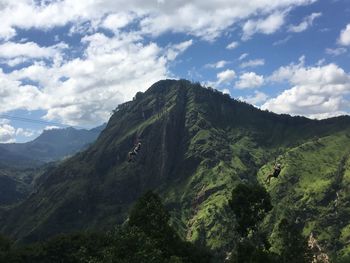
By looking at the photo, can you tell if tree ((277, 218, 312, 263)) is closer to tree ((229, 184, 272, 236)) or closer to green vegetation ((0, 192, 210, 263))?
tree ((229, 184, 272, 236))

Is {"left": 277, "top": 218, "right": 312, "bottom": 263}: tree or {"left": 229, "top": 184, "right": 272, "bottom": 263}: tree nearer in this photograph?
{"left": 229, "top": 184, "right": 272, "bottom": 263}: tree

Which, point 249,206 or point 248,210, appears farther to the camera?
point 249,206

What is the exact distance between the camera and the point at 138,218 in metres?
134

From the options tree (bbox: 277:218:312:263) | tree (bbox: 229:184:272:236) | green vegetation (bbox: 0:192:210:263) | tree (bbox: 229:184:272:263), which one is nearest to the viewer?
green vegetation (bbox: 0:192:210:263)

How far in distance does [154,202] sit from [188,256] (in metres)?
27.7

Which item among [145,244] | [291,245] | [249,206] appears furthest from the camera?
[291,245]

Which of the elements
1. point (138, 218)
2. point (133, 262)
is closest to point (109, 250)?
point (133, 262)

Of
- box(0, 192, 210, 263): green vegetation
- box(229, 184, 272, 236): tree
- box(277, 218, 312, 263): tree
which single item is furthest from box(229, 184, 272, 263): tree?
box(0, 192, 210, 263): green vegetation

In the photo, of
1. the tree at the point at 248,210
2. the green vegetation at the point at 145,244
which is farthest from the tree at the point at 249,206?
the green vegetation at the point at 145,244

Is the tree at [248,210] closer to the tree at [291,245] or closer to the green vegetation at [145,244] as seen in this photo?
the tree at [291,245]

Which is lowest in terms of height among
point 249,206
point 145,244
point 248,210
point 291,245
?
point 291,245

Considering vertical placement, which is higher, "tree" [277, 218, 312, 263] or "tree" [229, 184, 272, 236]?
"tree" [229, 184, 272, 236]

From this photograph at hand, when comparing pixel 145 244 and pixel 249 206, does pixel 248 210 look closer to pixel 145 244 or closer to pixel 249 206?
pixel 249 206

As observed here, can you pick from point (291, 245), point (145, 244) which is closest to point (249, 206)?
point (291, 245)
